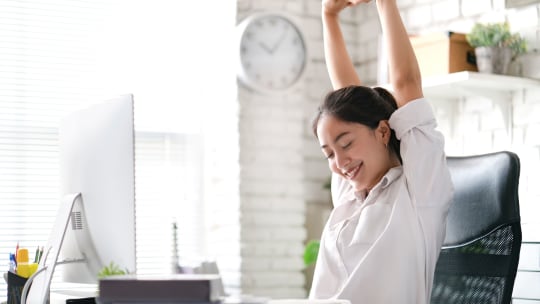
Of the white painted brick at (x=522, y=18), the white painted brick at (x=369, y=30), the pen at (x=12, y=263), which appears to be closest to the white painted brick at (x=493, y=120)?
the white painted brick at (x=522, y=18)

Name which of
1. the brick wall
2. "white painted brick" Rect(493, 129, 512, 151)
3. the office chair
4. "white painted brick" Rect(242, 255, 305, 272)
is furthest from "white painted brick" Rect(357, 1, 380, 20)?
the office chair

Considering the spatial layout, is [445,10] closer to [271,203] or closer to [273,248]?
[271,203]

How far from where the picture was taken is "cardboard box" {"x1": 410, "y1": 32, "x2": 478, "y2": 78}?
3.04 m

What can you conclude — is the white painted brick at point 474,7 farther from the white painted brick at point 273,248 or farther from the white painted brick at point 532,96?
the white painted brick at point 273,248

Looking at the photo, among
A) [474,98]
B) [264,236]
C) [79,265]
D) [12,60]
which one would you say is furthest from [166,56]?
[79,265]

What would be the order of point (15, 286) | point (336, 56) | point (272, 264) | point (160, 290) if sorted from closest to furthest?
1. point (160, 290)
2. point (15, 286)
3. point (336, 56)
4. point (272, 264)

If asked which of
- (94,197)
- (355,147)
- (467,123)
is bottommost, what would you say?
(94,197)

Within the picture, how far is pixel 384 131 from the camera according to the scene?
1.81m

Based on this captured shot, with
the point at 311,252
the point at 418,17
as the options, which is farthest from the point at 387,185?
the point at 418,17

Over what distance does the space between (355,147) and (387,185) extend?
0.12 metres

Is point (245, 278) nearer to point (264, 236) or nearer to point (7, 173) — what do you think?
point (264, 236)

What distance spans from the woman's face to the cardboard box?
134 centimetres

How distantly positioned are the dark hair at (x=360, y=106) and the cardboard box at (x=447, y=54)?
129 cm

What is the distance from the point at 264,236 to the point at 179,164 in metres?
0.51
